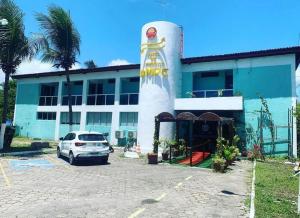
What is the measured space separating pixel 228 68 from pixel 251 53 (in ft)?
6.67

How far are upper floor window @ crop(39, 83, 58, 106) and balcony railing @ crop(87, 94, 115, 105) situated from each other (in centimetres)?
508

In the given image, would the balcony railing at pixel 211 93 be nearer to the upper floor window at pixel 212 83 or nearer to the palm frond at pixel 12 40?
the upper floor window at pixel 212 83

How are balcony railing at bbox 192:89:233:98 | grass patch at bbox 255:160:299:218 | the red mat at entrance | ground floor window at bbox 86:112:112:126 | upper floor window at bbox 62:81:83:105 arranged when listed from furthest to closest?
upper floor window at bbox 62:81:83:105 → ground floor window at bbox 86:112:112:126 → balcony railing at bbox 192:89:233:98 → the red mat at entrance → grass patch at bbox 255:160:299:218

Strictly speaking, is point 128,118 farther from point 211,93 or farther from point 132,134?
point 211,93

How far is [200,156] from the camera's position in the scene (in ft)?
65.5

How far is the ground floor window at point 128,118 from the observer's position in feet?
92.2

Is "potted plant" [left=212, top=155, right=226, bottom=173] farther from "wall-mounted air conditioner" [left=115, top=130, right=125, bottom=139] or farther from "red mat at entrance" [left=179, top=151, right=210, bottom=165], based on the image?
"wall-mounted air conditioner" [left=115, top=130, right=125, bottom=139]

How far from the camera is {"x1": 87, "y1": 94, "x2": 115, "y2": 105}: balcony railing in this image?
30.1 meters

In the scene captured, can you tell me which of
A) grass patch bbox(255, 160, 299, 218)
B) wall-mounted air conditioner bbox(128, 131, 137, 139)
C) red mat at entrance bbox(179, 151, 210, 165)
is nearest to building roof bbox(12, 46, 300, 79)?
wall-mounted air conditioner bbox(128, 131, 137, 139)

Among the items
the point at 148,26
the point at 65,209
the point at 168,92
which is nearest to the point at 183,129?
the point at 168,92

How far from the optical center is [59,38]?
2778cm

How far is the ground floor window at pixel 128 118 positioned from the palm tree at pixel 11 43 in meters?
10.2

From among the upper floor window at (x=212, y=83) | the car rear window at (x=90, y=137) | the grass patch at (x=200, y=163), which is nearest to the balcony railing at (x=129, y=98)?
the upper floor window at (x=212, y=83)

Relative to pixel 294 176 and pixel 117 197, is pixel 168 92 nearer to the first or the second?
pixel 294 176
